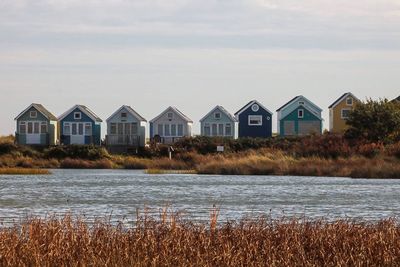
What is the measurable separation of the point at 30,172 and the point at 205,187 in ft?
58.9

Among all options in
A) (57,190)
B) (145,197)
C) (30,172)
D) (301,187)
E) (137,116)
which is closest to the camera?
(145,197)

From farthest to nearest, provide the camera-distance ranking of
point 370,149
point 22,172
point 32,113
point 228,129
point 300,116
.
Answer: point 228,129, point 300,116, point 32,113, point 370,149, point 22,172

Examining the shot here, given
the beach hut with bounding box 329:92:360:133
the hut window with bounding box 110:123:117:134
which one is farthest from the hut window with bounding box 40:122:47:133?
the beach hut with bounding box 329:92:360:133

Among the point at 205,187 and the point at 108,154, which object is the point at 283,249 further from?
the point at 108,154

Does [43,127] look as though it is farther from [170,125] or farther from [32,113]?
[170,125]

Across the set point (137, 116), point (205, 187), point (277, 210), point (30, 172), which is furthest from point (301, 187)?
point (137, 116)

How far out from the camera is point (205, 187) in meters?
42.9

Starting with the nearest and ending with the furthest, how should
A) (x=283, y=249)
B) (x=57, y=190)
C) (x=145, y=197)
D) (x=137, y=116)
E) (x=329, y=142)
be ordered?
(x=283, y=249) → (x=145, y=197) → (x=57, y=190) → (x=329, y=142) → (x=137, y=116)

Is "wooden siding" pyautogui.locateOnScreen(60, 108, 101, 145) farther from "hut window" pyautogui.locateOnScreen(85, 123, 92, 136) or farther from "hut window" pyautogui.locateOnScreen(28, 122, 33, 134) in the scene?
"hut window" pyautogui.locateOnScreen(28, 122, 33, 134)

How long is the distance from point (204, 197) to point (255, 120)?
1901 inches

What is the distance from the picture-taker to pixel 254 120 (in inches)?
3290

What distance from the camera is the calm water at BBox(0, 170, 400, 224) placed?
91.5ft

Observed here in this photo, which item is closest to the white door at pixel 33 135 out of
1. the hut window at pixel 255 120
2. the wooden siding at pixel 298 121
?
the hut window at pixel 255 120

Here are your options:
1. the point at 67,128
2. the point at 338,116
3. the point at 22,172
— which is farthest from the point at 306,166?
the point at 67,128
